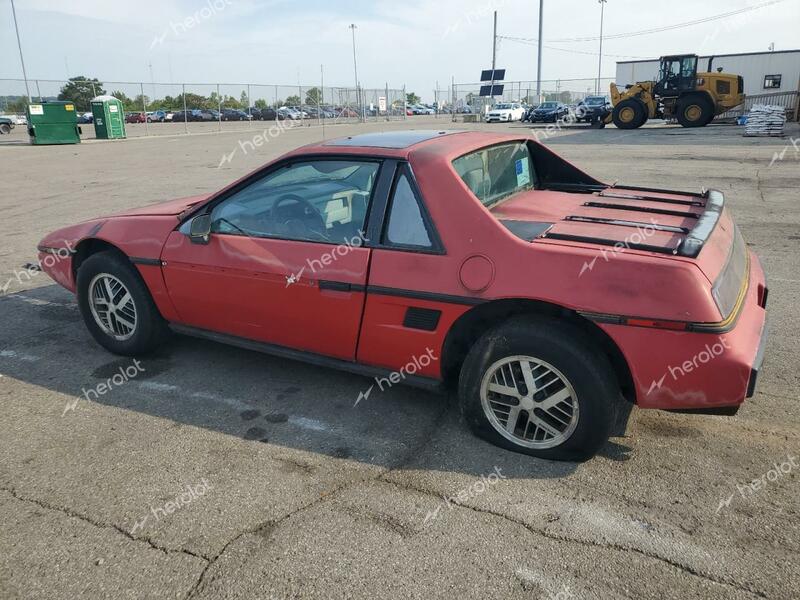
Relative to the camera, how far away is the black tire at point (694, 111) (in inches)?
1025

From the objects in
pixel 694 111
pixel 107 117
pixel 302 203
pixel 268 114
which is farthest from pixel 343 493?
pixel 268 114

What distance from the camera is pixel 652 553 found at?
2.37 metres

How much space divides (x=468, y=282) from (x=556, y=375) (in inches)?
23.5

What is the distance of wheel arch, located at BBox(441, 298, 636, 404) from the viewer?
2.82 metres

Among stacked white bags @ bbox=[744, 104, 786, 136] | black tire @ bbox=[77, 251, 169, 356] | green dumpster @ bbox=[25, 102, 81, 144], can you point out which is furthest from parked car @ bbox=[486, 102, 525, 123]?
black tire @ bbox=[77, 251, 169, 356]

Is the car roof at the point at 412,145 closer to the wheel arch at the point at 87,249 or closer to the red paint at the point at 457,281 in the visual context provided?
the red paint at the point at 457,281

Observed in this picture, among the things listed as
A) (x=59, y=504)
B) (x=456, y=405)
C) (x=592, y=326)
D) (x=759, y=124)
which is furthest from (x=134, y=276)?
(x=759, y=124)

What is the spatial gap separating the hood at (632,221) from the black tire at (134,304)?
2.42 meters

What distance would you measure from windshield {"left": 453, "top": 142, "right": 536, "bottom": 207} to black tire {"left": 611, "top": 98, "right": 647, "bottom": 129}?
25748mm

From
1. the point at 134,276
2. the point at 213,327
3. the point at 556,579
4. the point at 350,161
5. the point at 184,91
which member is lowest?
the point at 556,579

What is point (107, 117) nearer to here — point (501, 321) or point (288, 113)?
point (288, 113)

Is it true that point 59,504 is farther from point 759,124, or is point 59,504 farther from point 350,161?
point 759,124

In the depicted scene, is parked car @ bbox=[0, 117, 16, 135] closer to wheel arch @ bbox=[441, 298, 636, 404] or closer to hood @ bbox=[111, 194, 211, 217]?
hood @ bbox=[111, 194, 211, 217]

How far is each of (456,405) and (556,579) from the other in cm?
144
